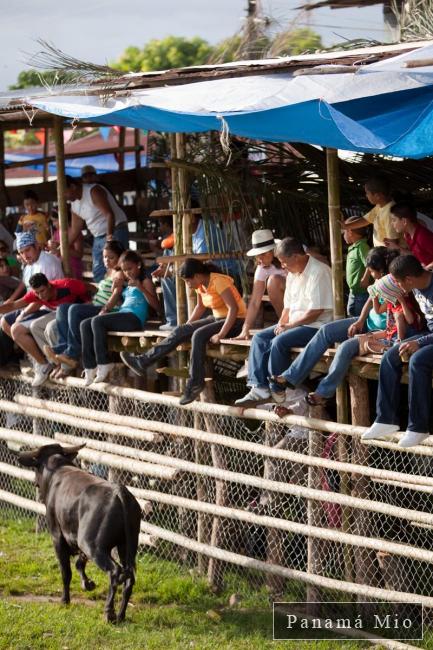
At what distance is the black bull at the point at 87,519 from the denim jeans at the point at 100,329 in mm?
1352

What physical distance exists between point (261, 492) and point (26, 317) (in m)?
3.57

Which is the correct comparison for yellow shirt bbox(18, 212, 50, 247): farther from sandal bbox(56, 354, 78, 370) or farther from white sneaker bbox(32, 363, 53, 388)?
sandal bbox(56, 354, 78, 370)

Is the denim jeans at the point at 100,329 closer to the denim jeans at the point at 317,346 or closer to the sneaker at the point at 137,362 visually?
the sneaker at the point at 137,362

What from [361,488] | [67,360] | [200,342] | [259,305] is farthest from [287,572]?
[67,360]

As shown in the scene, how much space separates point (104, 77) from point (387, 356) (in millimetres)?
4137

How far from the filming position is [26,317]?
1245 centimetres

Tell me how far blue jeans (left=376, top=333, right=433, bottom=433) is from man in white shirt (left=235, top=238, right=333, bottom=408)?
119cm

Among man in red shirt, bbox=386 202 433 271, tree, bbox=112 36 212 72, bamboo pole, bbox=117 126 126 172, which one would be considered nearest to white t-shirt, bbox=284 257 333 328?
man in red shirt, bbox=386 202 433 271

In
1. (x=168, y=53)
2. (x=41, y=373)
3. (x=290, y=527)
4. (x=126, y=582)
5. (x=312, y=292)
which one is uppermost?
(x=168, y=53)

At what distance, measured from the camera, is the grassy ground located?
8.98 meters

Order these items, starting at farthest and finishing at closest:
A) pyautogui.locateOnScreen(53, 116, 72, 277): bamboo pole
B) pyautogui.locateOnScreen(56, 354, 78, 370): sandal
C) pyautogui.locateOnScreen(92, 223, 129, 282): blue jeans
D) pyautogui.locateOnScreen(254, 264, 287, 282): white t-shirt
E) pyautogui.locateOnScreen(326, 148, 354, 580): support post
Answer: pyautogui.locateOnScreen(92, 223, 129, 282): blue jeans, pyautogui.locateOnScreen(53, 116, 72, 277): bamboo pole, pyautogui.locateOnScreen(56, 354, 78, 370): sandal, pyautogui.locateOnScreen(254, 264, 287, 282): white t-shirt, pyautogui.locateOnScreen(326, 148, 354, 580): support post

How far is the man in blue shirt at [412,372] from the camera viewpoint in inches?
323

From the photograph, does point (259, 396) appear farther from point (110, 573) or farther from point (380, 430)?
point (110, 573)

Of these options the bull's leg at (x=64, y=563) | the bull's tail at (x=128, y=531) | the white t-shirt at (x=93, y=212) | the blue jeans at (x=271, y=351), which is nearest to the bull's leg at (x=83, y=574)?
the bull's leg at (x=64, y=563)
